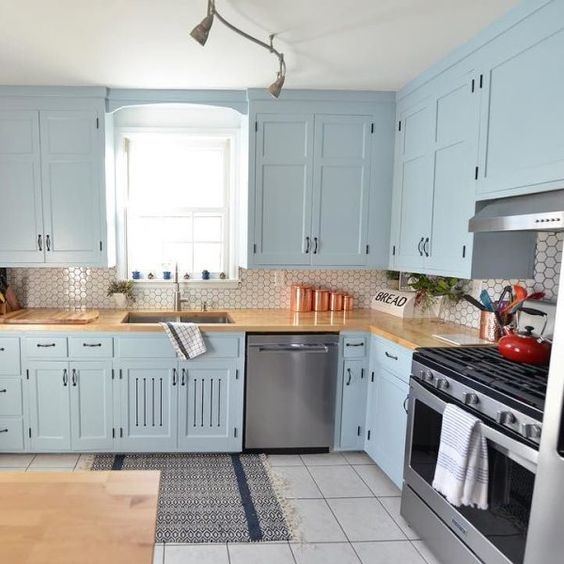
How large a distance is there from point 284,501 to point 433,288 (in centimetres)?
166

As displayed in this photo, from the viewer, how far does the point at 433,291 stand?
3.09 meters

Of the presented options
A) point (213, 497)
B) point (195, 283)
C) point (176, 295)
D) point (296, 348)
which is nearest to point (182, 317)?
point (176, 295)

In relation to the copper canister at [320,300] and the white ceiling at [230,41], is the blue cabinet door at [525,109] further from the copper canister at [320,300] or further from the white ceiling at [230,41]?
the copper canister at [320,300]

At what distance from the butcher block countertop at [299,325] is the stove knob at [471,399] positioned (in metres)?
0.69

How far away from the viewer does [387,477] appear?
9.32 feet

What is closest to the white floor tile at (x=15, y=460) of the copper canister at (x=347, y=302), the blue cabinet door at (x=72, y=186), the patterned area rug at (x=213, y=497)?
the patterned area rug at (x=213, y=497)

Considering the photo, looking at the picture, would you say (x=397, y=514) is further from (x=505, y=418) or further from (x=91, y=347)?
(x=91, y=347)

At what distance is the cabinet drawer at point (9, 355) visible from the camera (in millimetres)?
2861

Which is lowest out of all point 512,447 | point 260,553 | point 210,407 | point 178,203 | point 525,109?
point 260,553

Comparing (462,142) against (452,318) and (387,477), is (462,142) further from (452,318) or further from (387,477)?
(387,477)

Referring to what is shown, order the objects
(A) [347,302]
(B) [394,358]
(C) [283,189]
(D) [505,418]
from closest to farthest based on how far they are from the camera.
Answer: (D) [505,418] → (B) [394,358] → (C) [283,189] → (A) [347,302]

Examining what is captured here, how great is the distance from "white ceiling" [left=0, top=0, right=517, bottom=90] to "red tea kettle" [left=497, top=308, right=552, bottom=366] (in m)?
1.43

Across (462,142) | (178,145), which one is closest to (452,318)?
(462,142)

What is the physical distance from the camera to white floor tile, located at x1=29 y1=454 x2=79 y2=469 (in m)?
2.87
